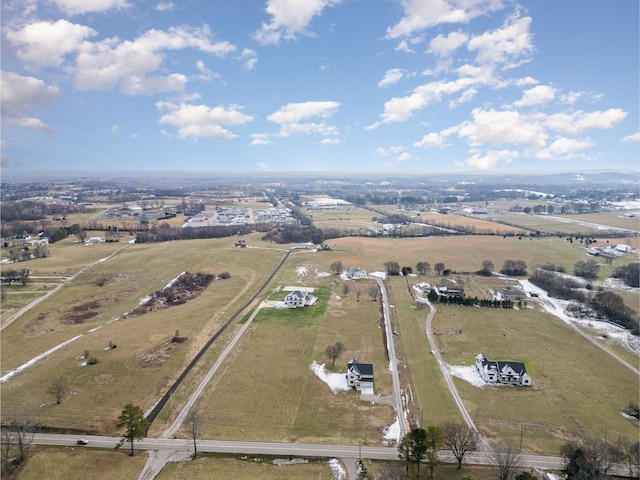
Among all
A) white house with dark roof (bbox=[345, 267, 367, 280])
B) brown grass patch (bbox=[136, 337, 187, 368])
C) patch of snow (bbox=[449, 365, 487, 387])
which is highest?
white house with dark roof (bbox=[345, 267, 367, 280])

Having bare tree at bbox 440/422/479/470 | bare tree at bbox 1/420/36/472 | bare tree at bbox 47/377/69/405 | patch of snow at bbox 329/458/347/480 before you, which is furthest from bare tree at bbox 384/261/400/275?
bare tree at bbox 1/420/36/472

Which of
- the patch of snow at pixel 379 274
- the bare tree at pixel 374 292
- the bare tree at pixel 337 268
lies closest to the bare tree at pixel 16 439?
the bare tree at pixel 374 292

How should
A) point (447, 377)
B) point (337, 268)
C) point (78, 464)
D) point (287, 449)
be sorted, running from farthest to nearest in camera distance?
1. point (337, 268)
2. point (447, 377)
3. point (287, 449)
4. point (78, 464)

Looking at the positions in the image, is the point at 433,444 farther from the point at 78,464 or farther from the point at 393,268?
the point at 393,268

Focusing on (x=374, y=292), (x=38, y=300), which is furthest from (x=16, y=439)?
(x=374, y=292)

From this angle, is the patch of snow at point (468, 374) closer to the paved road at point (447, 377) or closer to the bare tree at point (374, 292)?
the paved road at point (447, 377)

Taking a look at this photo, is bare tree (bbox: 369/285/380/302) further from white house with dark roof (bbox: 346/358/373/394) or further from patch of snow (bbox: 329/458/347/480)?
patch of snow (bbox: 329/458/347/480)
